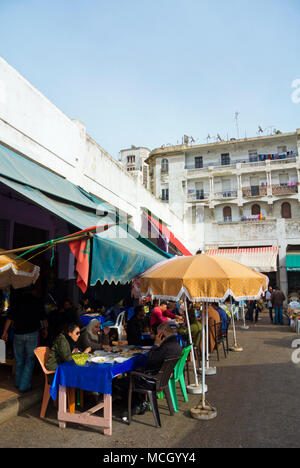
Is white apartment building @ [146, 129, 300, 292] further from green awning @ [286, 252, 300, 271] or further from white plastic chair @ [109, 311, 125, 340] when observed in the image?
white plastic chair @ [109, 311, 125, 340]

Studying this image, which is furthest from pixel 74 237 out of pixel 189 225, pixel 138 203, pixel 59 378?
pixel 189 225

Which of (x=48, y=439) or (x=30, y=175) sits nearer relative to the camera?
(x=48, y=439)

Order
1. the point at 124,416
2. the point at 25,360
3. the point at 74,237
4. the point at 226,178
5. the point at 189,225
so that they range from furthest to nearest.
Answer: the point at 226,178
the point at 189,225
the point at 25,360
the point at 124,416
the point at 74,237

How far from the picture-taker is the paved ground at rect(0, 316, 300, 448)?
13.2 ft

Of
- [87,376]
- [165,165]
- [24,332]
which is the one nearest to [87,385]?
[87,376]

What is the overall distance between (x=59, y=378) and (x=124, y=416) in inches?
44.7

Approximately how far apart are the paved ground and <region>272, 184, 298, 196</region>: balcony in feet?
89.5

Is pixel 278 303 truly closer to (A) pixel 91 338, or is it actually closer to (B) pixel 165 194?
(A) pixel 91 338

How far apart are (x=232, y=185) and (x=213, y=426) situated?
31.2 m

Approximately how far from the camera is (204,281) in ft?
16.6

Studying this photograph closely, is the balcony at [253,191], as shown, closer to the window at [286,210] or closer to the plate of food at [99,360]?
the window at [286,210]

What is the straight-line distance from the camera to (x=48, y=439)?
4070mm

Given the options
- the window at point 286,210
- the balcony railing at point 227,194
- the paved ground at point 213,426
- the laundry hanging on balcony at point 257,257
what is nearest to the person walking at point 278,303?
the laundry hanging on balcony at point 257,257
